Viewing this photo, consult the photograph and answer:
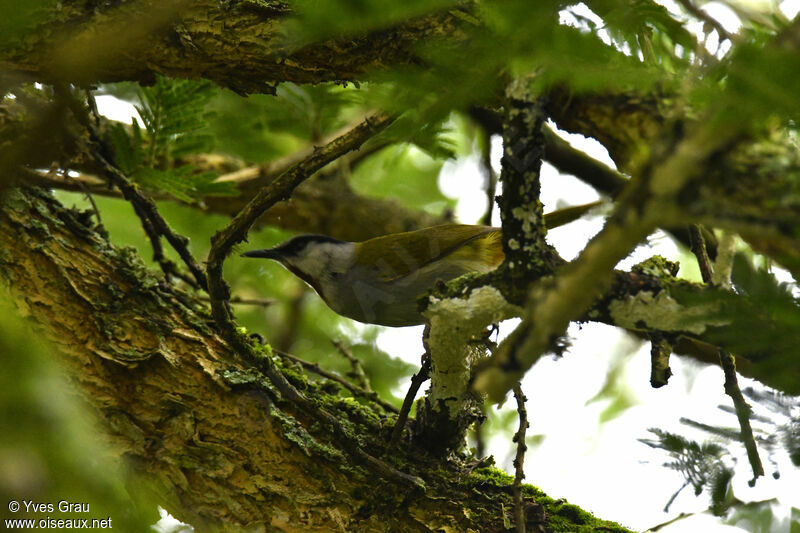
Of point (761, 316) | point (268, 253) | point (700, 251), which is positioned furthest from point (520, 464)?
point (268, 253)

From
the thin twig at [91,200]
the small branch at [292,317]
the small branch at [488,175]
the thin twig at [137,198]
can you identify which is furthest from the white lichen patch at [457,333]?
the small branch at [292,317]

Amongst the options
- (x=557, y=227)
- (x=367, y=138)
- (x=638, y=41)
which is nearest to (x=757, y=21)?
(x=638, y=41)

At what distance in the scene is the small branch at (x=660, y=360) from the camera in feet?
6.54

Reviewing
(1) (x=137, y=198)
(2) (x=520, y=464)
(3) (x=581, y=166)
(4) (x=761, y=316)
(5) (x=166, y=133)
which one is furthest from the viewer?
(3) (x=581, y=166)

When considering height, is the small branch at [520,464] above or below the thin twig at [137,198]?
below

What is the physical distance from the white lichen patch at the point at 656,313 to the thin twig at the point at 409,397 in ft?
2.87

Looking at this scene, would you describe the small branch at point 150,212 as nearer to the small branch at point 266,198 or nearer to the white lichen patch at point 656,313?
the small branch at point 266,198

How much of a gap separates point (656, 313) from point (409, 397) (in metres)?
1.02

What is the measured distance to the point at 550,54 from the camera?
128 cm

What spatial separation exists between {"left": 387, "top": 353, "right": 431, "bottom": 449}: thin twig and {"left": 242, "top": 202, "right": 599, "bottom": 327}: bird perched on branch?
3.01ft

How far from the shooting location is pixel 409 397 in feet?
8.32

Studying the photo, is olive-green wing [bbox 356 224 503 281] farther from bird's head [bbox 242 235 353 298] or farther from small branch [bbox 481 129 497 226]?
small branch [bbox 481 129 497 226]

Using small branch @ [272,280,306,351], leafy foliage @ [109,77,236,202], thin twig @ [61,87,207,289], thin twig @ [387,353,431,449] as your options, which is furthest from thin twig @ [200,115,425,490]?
small branch @ [272,280,306,351]

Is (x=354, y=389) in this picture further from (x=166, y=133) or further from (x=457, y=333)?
(x=166, y=133)
